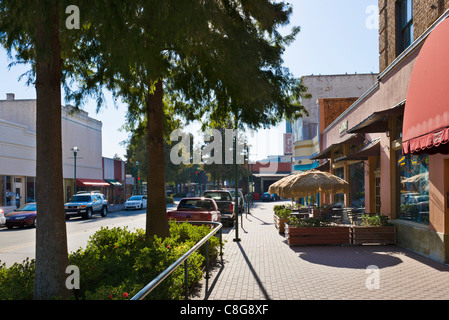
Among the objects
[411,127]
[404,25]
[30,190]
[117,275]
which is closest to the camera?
[117,275]

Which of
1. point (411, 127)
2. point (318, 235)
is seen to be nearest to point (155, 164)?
point (318, 235)

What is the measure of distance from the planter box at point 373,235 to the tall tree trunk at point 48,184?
8758 millimetres

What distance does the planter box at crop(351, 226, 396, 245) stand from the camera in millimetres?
11578

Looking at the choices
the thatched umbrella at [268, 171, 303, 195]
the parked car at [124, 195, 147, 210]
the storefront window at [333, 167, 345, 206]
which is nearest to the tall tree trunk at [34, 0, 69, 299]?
the thatched umbrella at [268, 171, 303, 195]

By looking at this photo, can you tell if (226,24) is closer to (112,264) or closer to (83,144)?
(112,264)

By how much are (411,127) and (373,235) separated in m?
4.89

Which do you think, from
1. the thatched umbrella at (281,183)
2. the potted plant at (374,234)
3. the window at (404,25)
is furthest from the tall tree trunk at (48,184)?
the window at (404,25)

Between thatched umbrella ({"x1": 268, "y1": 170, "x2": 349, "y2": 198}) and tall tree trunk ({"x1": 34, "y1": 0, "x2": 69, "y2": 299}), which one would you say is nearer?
tall tree trunk ({"x1": 34, "y1": 0, "x2": 69, "y2": 299})

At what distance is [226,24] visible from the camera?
6359mm

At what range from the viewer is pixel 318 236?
458 inches

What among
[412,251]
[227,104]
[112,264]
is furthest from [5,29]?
[412,251]

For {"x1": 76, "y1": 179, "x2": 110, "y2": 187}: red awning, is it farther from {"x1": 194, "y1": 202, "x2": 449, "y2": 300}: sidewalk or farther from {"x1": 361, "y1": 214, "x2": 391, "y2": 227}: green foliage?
{"x1": 361, "y1": 214, "x2": 391, "y2": 227}: green foliage

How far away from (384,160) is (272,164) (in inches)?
A: 2273

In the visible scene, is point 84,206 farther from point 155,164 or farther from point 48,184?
point 48,184
